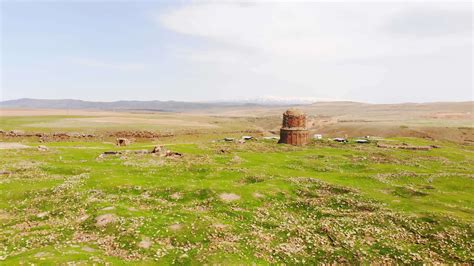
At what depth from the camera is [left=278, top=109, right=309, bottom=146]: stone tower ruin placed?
83250mm

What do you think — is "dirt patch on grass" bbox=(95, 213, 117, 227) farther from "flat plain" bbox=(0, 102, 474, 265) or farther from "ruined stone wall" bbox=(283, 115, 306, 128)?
"ruined stone wall" bbox=(283, 115, 306, 128)

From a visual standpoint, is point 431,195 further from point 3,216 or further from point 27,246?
point 3,216

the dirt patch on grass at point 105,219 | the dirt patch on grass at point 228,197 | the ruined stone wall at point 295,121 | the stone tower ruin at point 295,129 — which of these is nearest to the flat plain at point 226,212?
the dirt patch on grass at point 105,219

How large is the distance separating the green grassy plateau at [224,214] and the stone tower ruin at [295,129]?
31.4 m

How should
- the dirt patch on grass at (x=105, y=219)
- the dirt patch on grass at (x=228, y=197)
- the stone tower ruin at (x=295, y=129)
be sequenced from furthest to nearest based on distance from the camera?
1. the stone tower ruin at (x=295, y=129)
2. the dirt patch on grass at (x=228, y=197)
3. the dirt patch on grass at (x=105, y=219)

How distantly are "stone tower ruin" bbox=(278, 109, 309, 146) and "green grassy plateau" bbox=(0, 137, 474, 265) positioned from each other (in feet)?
103

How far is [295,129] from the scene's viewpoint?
83000 mm

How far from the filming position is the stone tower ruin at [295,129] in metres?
83.2

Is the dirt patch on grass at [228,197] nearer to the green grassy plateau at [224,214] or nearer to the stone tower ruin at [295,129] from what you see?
the green grassy plateau at [224,214]

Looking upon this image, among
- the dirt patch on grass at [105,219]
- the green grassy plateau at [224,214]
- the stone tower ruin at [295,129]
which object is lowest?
the green grassy plateau at [224,214]

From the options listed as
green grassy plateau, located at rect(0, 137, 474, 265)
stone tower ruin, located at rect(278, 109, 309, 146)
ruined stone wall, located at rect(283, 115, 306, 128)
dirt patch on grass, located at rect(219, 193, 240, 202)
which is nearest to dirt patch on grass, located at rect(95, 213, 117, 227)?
green grassy plateau, located at rect(0, 137, 474, 265)

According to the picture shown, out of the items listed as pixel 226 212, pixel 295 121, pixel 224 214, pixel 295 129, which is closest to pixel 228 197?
pixel 226 212

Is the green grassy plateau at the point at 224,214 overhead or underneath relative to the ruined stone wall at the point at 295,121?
underneath

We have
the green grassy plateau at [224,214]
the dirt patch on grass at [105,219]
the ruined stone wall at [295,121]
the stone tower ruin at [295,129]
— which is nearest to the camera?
the green grassy plateau at [224,214]
